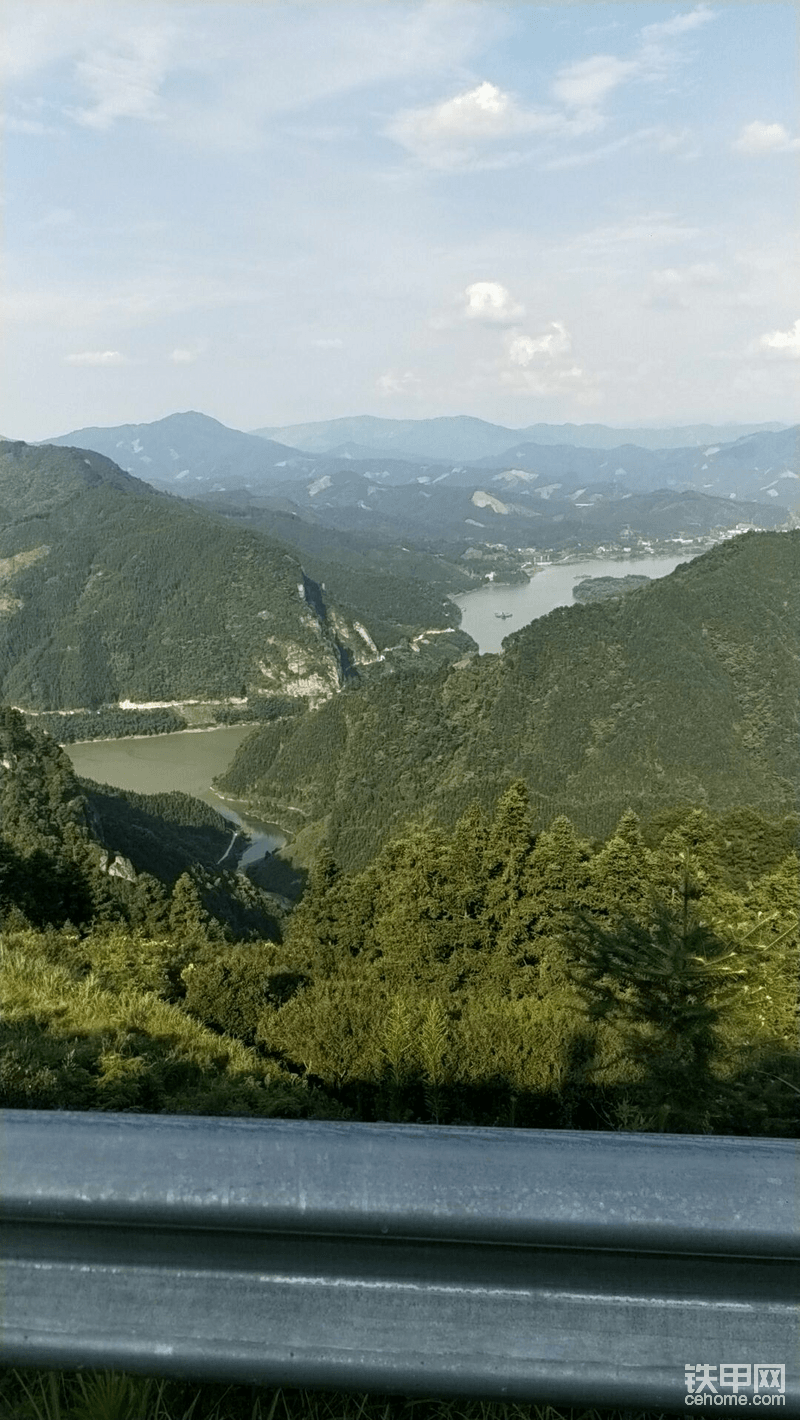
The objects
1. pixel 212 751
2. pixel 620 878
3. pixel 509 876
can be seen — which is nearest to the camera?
pixel 509 876

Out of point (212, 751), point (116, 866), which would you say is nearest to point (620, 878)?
point (116, 866)

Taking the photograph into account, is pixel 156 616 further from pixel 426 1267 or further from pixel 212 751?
pixel 426 1267

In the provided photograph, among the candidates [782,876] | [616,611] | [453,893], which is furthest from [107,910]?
[616,611]

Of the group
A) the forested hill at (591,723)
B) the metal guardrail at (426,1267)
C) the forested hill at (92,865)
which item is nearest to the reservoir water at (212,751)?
the forested hill at (591,723)

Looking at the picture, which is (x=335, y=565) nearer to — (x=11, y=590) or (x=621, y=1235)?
(x=11, y=590)

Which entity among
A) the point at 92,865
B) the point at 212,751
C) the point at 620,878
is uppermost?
the point at 620,878

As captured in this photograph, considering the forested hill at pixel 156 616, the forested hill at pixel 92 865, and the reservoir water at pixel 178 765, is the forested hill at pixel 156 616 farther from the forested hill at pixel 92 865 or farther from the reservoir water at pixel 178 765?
the forested hill at pixel 92 865

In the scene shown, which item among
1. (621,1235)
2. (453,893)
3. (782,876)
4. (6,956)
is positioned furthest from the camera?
(782,876)
